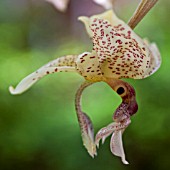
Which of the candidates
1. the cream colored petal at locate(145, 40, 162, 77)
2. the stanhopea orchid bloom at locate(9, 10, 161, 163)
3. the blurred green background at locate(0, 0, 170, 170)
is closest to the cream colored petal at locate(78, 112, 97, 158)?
the stanhopea orchid bloom at locate(9, 10, 161, 163)

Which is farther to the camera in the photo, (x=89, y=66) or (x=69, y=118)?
(x=69, y=118)

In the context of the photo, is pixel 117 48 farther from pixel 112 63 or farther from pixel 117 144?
pixel 117 144

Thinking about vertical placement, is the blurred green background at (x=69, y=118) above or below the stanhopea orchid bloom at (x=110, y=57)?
above

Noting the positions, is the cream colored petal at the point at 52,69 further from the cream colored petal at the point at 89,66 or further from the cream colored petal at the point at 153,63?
the cream colored petal at the point at 153,63

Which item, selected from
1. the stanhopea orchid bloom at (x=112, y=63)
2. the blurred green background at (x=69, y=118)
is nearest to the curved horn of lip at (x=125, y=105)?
the stanhopea orchid bloom at (x=112, y=63)

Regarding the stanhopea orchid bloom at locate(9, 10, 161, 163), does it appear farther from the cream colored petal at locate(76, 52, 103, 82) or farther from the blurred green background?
the blurred green background

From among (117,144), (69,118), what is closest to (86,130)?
(117,144)
